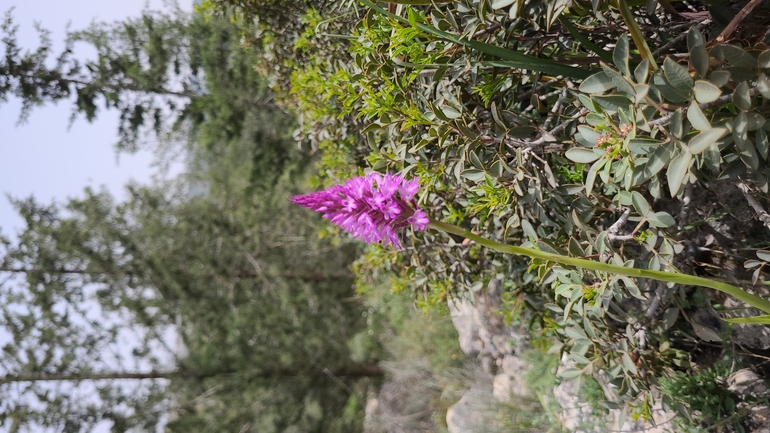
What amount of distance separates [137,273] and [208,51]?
2.31 m

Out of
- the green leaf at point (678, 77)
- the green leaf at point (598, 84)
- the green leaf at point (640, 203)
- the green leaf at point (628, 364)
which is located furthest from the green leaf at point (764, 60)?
the green leaf at point (628, 364)

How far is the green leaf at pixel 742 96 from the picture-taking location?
2.70 ft

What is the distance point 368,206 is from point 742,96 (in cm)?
67

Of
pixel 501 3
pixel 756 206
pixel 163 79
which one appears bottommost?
pixel 756 206

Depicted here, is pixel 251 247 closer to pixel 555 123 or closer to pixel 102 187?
pixel 102 187

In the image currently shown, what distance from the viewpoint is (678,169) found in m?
0.87

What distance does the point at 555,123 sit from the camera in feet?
5.08

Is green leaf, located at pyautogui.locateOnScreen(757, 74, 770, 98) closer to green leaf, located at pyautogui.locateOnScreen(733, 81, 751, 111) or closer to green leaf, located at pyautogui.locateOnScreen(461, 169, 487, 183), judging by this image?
green leaf, located at pyautogui.locateOnScreen(733, 81, 751, 111)

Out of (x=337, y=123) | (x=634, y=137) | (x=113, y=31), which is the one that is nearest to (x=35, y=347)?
(x=113, y=31)

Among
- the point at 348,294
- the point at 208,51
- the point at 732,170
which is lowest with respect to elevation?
the point at 348,294

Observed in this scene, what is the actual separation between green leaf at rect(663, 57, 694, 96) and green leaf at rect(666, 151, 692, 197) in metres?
0.11

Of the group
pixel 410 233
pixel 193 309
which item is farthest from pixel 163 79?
pixel 410 233

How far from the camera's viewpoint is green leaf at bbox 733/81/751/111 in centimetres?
82

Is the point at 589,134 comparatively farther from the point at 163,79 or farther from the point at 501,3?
the point at 163,79
